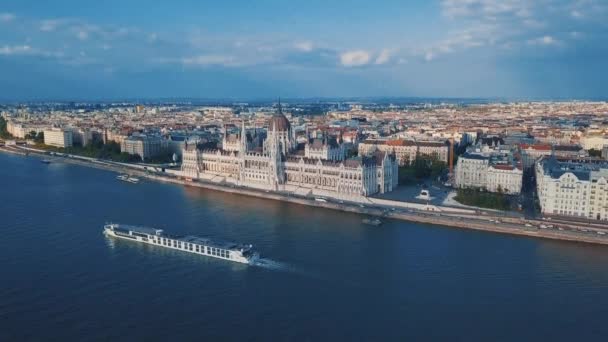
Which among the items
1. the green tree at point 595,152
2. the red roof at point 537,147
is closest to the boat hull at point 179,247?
the red roof at point 537,147

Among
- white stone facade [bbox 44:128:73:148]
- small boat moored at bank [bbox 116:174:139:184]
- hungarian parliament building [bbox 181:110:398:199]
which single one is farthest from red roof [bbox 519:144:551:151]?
white stone facade [bbox 44:128:73:148]

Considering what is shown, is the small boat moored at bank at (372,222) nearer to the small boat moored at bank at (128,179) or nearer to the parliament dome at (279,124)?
the parliament dome at (279,124)

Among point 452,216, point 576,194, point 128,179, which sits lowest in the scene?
point 452,216

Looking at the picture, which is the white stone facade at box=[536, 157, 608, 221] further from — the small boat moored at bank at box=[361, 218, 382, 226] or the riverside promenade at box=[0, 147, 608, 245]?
the small boat moored at bank at box=[361, 218, 382, 226]

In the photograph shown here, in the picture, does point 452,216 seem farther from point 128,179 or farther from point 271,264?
point 128,179

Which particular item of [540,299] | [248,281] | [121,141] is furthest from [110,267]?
[121,141]

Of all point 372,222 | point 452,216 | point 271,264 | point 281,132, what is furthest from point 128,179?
point 452,216
